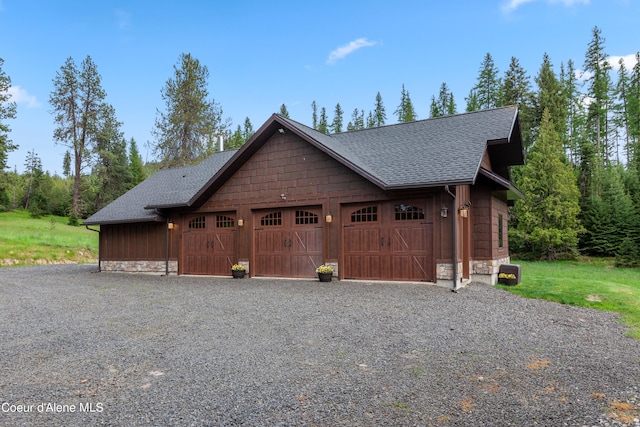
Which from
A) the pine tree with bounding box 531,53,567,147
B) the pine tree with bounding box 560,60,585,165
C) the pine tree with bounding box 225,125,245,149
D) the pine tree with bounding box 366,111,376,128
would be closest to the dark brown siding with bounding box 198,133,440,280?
the pine tree with bounding box 531,53,567,147

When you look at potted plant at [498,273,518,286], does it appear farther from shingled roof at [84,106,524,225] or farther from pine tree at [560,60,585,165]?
pine tree at [560,60,585,165]

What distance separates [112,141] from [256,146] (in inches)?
1220

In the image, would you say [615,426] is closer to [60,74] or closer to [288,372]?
[288,372]

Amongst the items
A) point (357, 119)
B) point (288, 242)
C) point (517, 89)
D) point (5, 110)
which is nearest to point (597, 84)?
point (517, 89)

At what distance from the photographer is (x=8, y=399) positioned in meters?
3.22

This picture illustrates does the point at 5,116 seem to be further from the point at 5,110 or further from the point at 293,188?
the point at 293,188

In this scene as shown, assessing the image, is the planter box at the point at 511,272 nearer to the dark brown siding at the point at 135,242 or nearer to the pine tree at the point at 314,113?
the dark brown siding at the point at 135,242

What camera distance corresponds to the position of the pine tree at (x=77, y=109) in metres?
30.8

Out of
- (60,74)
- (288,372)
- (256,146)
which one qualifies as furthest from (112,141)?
(288,372)

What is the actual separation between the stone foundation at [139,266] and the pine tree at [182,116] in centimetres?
1528

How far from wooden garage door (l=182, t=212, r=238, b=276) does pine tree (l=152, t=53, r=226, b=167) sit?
57.9 ft

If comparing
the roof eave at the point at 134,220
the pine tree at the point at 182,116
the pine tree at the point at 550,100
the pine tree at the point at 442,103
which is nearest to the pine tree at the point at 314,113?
the pine tree at the point at 442,103

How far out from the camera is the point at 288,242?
11266 millimetres

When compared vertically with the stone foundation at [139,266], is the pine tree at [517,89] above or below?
above
